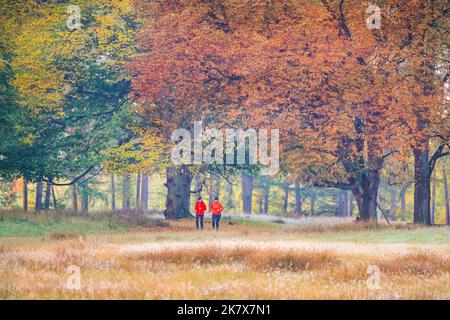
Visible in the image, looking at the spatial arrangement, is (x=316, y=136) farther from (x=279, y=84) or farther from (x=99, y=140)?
(x=99, y=140)

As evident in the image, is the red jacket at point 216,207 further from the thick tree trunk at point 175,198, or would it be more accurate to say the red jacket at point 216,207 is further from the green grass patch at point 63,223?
the thick tree trunk at point 175,198

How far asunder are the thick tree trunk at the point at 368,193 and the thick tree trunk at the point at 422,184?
2014mm

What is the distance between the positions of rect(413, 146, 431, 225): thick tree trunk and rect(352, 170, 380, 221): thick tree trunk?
2014 millimetres

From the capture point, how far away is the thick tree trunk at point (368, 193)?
3472 centimetres

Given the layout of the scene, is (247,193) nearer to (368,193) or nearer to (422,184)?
(368,193)

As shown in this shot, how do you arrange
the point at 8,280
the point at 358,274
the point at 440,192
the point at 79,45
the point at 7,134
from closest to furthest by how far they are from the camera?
the point at 8,280 → the point at 358,274 → the point at 7,134 → the point at 79,45 → the point at 440,192

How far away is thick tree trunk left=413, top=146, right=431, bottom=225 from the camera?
3412cm

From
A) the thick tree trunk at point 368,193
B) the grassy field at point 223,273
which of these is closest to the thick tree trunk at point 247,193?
the thick tree trunk at point 368,193

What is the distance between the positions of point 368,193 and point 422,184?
9.04 ft

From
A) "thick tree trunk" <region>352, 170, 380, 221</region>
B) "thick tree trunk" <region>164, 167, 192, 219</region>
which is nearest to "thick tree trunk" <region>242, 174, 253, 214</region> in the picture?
"thick tree trunk" <region>164, 167, 192, 219</region>

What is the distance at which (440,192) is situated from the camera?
74.7 m

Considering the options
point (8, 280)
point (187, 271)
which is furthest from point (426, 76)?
point (8, 280)

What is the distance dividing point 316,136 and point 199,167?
7970 millimetres
